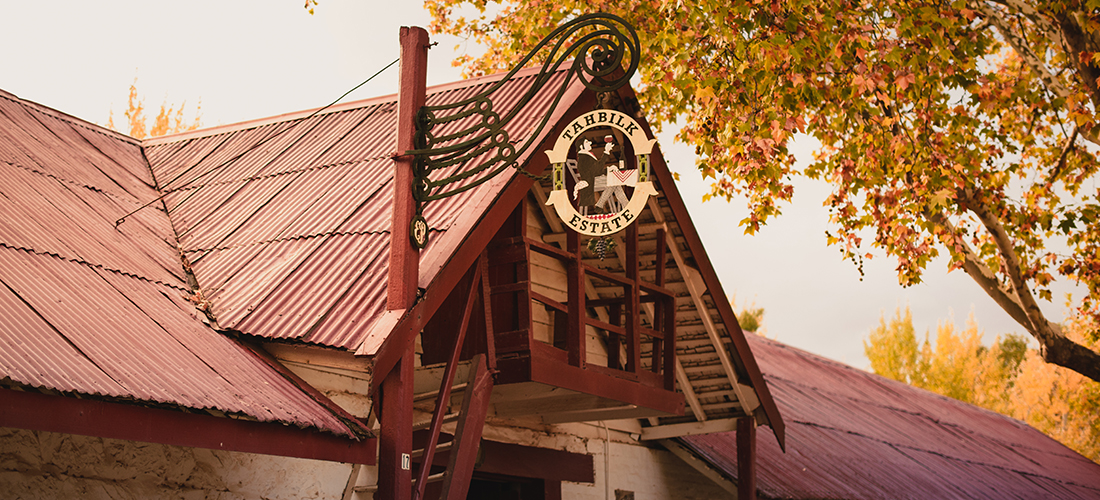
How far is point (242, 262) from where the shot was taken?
774 cm

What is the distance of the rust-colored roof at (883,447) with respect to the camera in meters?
12.0

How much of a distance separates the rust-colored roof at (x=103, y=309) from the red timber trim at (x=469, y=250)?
1.83 feet

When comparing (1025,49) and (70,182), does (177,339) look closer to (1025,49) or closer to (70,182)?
(70,182)

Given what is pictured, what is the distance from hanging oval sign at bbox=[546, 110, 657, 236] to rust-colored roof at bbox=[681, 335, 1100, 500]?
6141 millimetres

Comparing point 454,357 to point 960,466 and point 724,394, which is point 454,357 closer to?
point 724,394

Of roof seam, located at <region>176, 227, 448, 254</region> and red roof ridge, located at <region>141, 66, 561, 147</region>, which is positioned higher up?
red roof ridge, located at <region>141, 66, 561, 147</region>

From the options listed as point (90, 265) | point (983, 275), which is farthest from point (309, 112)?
point (983, 275)

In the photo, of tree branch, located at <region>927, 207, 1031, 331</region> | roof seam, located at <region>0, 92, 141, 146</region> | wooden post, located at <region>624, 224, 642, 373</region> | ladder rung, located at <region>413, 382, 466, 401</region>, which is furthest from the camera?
tree branch, located at <region>927, 207, 1031, 331</region>

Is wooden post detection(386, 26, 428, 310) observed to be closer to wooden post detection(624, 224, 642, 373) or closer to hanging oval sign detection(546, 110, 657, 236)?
hanging oval sign detection(546, 110, 657, 236)

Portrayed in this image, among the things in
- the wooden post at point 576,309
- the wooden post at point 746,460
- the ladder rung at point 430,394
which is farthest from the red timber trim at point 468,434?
the wooden post at point 746,460

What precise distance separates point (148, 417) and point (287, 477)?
1920 millimetres

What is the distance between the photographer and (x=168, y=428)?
16.3 feet

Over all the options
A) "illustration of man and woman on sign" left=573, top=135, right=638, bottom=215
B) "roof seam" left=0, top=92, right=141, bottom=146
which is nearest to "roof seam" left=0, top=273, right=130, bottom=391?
"illustration of man and woman on sign" left=573, top=135, right=638, bottom=215

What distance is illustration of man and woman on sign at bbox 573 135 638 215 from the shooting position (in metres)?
6.02
